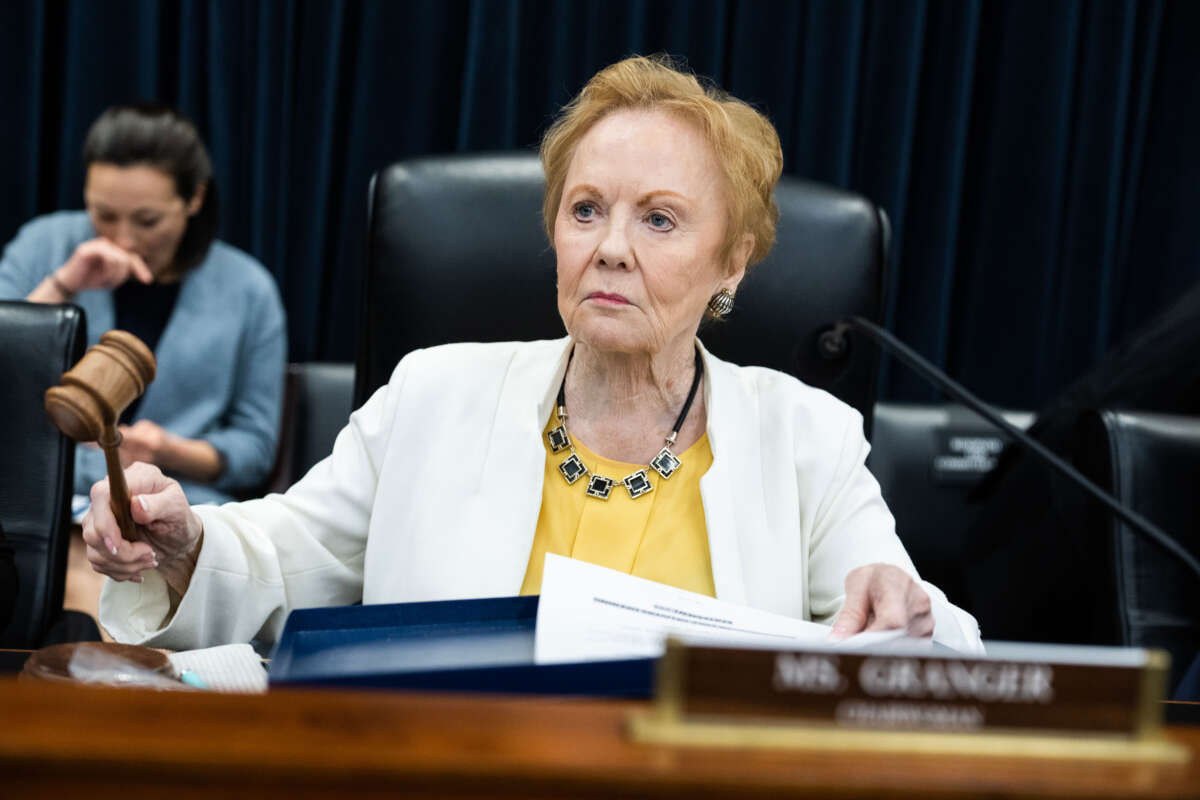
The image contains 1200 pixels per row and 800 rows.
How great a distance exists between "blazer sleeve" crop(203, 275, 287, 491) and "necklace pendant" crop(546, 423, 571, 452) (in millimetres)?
686

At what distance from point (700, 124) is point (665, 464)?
36 centimetres

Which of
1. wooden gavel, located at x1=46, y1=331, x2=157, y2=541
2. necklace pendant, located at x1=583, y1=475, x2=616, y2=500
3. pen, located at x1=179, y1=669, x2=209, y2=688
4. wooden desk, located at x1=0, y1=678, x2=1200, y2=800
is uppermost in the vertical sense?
wooden gavel, located at x1=46, y1=331, x2=157, y2=541

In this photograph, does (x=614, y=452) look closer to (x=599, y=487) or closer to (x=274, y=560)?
(x=599, y=487)

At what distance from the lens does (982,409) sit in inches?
50.2

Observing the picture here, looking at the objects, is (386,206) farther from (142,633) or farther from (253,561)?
(142,633)

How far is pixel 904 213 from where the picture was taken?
8.35 ft

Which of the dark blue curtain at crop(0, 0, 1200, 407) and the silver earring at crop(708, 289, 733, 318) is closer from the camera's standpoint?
the silver earring at crop(708, 289, 733, 318)

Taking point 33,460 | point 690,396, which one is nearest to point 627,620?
point 690,396

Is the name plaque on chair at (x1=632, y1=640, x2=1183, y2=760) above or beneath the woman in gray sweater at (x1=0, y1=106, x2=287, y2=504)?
above

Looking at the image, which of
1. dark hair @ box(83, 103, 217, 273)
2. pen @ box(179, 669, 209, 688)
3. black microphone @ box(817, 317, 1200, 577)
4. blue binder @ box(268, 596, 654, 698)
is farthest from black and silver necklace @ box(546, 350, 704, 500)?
dark hair @ box(83, 103, 217, 273)

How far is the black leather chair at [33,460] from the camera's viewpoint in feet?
4.09

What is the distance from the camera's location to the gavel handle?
0.81 meters

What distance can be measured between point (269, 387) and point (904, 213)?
146 cm

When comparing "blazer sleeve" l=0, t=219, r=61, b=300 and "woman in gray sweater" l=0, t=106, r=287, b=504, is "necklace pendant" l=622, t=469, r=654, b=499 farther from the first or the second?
"blazer sleeve" l=0, t=219, r=61, b=300
